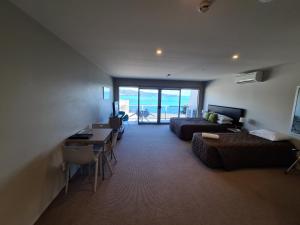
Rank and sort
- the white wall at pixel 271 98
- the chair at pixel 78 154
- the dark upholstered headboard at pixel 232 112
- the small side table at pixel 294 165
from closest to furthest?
the chair at pixel 78 154 < the small side table at pixel 294 165 < the white wall at pixel 271 98 < the dark upholstered headboard at pixel 232 112

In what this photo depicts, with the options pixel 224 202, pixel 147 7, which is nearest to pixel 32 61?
pixel 147 7

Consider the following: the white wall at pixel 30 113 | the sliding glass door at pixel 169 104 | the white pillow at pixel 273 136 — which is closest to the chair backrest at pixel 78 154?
the white wall at pixel 30 113

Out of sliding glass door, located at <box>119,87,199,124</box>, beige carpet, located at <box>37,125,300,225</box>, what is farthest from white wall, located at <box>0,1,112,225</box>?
sliding glass door, located at <box>119,87,199,124</box>

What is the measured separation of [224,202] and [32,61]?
10.2 feet

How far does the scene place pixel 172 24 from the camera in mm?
1604

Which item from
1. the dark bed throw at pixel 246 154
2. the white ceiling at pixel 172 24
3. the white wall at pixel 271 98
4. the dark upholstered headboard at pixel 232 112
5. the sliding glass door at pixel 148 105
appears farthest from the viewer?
the sliding glass door at pixel 148 105

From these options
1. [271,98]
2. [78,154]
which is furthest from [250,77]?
[78,154]

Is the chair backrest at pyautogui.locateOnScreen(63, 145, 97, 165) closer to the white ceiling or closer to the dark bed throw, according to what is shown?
A: the white ceiling

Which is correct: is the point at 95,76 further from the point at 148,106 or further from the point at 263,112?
the point at 263,112

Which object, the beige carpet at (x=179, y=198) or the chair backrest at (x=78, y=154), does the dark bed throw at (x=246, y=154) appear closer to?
the beige carpet at (x=179, y=198)

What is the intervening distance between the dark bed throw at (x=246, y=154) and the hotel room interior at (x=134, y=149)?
0.02 metres

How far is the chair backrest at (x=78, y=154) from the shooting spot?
2105 millimetres

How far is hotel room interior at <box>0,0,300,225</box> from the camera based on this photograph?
53.0 inches

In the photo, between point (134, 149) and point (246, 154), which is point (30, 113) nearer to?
point (134, 149)
